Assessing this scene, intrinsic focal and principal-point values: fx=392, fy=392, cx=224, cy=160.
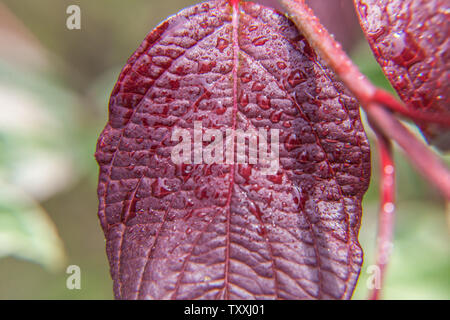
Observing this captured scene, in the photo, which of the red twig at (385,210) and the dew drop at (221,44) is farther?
the dew drop at (221,44)

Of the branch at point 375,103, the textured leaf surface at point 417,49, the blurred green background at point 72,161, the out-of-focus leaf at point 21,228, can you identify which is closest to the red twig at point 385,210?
the branch at point 375,103

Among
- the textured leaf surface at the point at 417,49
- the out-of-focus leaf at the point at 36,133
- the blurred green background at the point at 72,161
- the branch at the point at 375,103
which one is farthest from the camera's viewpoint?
the out-of-focus leaf at the point at 36,133

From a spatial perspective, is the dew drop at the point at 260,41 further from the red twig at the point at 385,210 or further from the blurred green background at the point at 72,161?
the blurred green background at the point at 72,161

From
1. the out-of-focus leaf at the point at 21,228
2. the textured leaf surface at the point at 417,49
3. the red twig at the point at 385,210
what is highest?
the textured leaf surface at the point at 417,49

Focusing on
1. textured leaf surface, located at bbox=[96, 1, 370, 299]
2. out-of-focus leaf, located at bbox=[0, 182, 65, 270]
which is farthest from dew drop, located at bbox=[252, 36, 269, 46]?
out-of-focus leaf, located at bbox=[0, 182, 65, 270]

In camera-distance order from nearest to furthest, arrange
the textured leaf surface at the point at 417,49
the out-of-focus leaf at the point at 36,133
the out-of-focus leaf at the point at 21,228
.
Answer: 1. the textured leaf surface at the point at 417,49
2. the out-of-focus leaf at the point at 21,228
3. the out-of-focus leaf at the point at 36,133

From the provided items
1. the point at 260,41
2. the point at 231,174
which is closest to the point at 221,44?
the point at 260,41

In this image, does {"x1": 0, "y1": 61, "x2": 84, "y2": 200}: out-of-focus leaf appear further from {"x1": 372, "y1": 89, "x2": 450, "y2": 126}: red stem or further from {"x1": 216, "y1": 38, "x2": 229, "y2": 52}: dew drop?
{"x1": 372, "y1": 89, "x2": 450, "y2": 126}: red stem
